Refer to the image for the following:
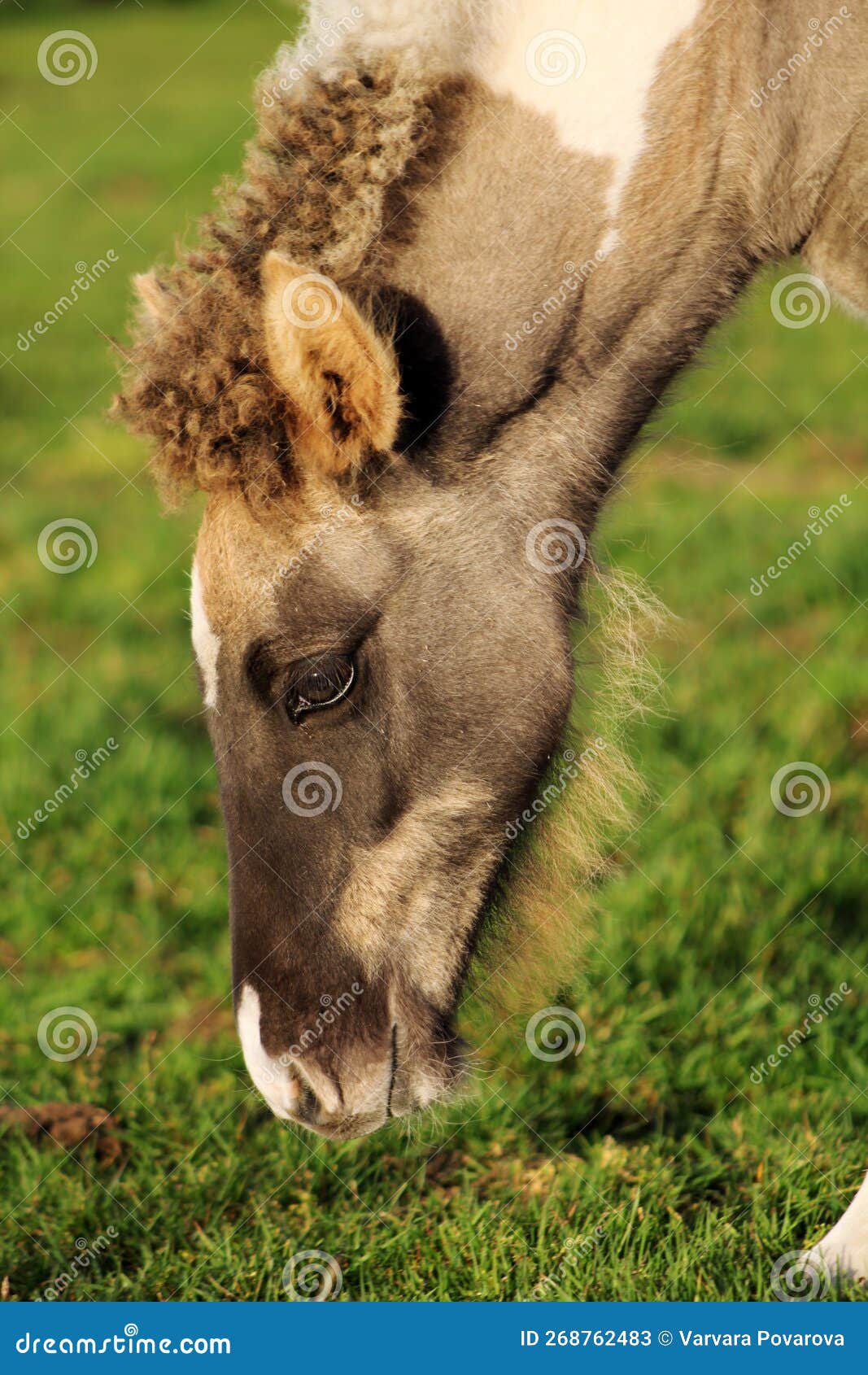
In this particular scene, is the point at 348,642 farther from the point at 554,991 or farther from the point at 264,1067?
the point at 554,991

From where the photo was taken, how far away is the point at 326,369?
2652mm

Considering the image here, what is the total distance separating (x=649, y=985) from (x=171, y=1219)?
63.7 inches

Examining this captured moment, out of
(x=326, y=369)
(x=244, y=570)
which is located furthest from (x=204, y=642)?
(x=326, y=369)

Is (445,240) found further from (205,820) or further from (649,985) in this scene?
(205,820)

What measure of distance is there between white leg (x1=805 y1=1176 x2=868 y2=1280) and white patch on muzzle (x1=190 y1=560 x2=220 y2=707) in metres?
1.80

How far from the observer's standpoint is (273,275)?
254 centimetres

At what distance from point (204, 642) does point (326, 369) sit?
625 mm

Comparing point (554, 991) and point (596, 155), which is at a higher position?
point (596, 155)

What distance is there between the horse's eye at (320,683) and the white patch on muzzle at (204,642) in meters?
0.17

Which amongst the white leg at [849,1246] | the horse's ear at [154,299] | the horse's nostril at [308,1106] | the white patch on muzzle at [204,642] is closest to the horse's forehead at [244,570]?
the white patch on muzzle at [204,642]

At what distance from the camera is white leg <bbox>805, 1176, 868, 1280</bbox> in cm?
300

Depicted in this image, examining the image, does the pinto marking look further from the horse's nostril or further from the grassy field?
the horse's nostril

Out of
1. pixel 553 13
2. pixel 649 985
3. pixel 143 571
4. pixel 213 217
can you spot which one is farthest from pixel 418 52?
pixel 143 571

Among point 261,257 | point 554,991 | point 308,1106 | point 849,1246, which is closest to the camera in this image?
point 261,257
